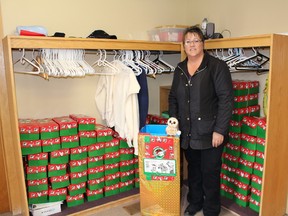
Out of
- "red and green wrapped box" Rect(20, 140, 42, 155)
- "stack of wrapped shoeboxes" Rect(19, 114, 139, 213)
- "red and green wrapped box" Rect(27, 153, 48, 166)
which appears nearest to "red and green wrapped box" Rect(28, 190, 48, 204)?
"stack of wrapped shoeboxes" Rect(19, 114, 139, 213)

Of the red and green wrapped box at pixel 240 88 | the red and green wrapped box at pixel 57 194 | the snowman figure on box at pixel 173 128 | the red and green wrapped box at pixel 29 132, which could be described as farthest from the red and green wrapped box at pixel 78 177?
the red and green wrapped box at pixel 240 88

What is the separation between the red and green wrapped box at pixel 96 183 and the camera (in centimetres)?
241

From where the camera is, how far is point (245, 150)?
2.26 m

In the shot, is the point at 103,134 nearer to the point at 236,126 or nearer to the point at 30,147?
the point at 30,147

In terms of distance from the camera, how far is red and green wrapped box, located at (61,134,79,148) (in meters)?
2.22

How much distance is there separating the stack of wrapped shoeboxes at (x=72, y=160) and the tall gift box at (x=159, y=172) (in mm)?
386

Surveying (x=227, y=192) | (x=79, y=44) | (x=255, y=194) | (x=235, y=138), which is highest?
(x=79, y=44)

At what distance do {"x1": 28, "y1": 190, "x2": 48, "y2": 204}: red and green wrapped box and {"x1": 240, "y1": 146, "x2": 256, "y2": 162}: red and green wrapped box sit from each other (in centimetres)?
172

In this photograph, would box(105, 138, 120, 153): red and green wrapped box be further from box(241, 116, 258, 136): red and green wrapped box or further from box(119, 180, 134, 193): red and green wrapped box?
box(241, 116, 258, 136): red and green wrapped box

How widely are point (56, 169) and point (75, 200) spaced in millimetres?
366

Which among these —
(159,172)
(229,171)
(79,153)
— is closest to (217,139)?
(159,172)

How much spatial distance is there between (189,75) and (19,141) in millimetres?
1372

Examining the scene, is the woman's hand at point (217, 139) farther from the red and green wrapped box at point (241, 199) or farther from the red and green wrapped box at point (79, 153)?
the red and green wrapped box at point (79, 153)

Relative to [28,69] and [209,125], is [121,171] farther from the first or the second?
[28,69]
